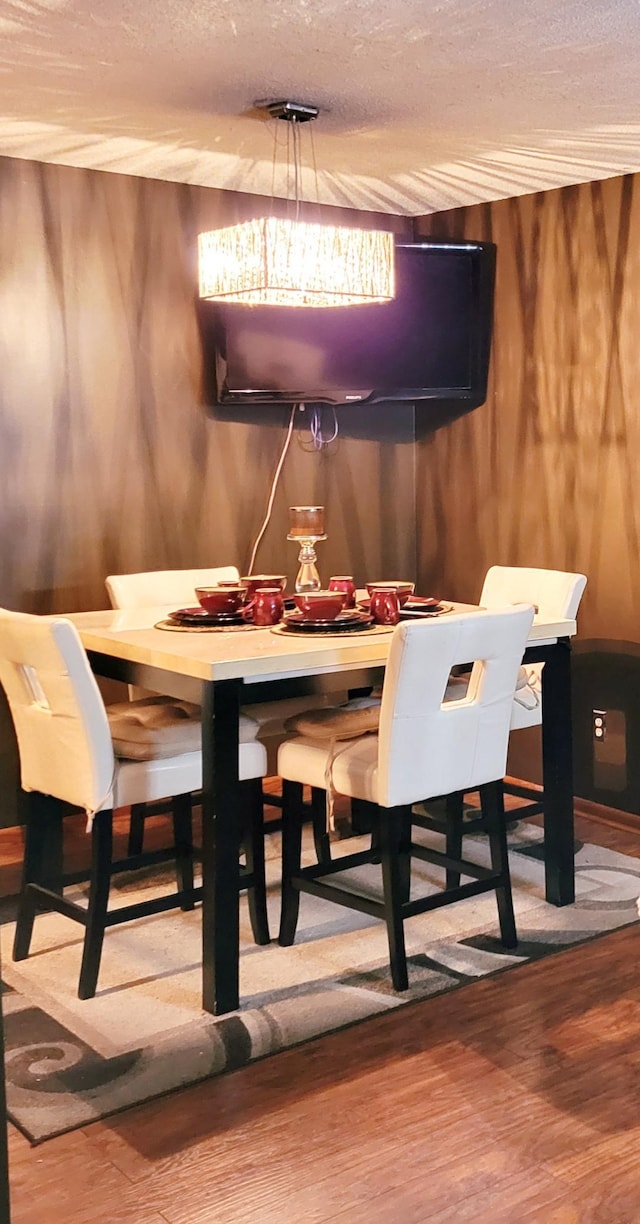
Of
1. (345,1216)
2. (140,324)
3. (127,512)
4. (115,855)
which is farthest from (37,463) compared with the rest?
(345,1216)

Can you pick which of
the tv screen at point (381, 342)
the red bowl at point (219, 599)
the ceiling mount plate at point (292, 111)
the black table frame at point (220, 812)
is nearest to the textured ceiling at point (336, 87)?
the ceiling mount plate at point (292, 111)

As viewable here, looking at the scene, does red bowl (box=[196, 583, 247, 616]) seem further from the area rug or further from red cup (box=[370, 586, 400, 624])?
the area rug

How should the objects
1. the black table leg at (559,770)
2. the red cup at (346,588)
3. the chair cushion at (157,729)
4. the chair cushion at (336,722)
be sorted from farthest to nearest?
the red cup at (346,588) → the black table leg at (559,770) → the chair cushion at (336,722) → the chair cushion at (157,729)

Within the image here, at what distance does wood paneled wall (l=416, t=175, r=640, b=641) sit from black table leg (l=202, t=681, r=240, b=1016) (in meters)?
1.97

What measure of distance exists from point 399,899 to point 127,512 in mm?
1999

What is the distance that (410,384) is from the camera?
4.55m

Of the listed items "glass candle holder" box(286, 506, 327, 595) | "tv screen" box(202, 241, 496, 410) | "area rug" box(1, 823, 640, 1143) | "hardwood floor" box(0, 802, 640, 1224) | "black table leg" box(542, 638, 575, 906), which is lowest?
"hardwood floor" box(0, 802, 640, 1224)

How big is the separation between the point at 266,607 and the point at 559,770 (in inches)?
38.0

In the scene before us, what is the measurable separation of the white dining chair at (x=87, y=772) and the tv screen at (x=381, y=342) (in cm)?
163

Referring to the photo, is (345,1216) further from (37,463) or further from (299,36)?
(37,463)

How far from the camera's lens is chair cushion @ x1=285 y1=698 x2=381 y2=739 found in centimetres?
309

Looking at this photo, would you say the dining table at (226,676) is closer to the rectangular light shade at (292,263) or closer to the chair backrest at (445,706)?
the chair backrest at (445,706)

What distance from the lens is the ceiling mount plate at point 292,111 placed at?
3.21 meters

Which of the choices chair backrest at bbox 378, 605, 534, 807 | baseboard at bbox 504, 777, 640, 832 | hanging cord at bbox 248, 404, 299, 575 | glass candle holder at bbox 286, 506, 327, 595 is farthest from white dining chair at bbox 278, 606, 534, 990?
hanging cord at bbox 248, 404, 299, 575
